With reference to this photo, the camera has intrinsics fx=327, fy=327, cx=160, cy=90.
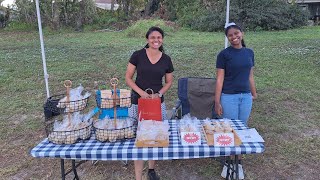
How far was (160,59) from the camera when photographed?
9.95 feet

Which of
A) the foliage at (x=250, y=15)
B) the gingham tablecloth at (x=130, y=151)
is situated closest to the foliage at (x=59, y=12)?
the foliage at (x=250, y=15)

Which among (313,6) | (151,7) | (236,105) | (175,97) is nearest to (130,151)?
(236,105)

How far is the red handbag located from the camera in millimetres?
2676

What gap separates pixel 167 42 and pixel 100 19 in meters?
9.06

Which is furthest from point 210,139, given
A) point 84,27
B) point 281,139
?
point 84,27

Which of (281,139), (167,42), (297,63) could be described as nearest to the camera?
(281,139)

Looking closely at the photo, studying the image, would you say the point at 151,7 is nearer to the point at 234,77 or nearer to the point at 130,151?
the point at 234,77

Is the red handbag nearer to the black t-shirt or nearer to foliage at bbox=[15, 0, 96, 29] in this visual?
the black t-shirt

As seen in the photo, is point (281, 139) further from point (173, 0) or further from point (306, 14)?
point (173, 0)

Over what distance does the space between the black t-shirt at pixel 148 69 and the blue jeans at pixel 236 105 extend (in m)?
0.60

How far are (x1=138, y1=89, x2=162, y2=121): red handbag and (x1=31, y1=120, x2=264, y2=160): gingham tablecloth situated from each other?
0.40 metres

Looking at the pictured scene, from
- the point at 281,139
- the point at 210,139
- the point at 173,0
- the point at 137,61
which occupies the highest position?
the point at 173,0

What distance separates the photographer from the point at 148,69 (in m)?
3.00

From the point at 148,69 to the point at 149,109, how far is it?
462 millimetres
